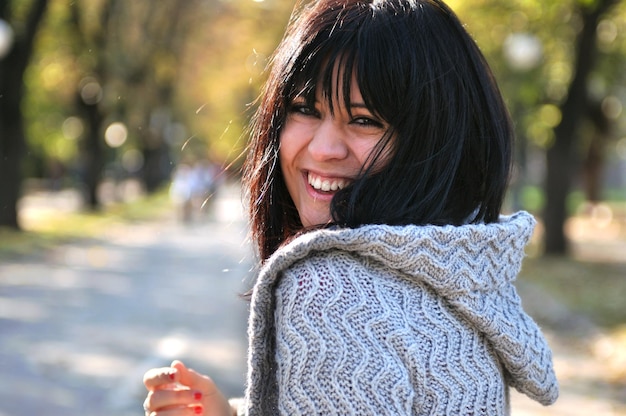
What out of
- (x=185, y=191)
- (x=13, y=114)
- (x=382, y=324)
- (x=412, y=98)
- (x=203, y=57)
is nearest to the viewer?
(x=382, y=324)

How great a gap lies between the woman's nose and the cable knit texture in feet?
0.75

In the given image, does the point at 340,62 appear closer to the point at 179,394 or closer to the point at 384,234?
the point at 384,234

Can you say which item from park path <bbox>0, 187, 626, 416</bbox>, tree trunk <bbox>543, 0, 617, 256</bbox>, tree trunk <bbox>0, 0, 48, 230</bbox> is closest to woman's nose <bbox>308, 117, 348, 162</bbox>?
park path <bbox>0, 187, 626, 416</bbox>

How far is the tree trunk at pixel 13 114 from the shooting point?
60.3 ft

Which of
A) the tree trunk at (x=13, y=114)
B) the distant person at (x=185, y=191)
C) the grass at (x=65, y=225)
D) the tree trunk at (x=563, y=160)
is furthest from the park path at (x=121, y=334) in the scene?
the distant person at (x=185, y=191)

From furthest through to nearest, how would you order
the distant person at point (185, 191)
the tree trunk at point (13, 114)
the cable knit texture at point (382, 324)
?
the distant person at point (185, 191) → the tree trunk at point (13, 114) → the cable knit texture at point (382, 324)

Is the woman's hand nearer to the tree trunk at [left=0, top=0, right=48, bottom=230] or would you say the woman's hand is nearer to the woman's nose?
the woman's nose

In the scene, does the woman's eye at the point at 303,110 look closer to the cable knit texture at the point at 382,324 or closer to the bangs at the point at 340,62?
the bangs at the point at 340,62

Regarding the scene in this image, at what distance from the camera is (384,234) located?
4.98 ft

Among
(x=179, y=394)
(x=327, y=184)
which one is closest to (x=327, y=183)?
(x=327, y=184)

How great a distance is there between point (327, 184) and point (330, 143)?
0.09 metres

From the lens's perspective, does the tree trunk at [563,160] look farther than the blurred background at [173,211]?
Yes

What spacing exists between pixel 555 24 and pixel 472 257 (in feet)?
54.6

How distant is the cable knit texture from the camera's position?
148 cm
